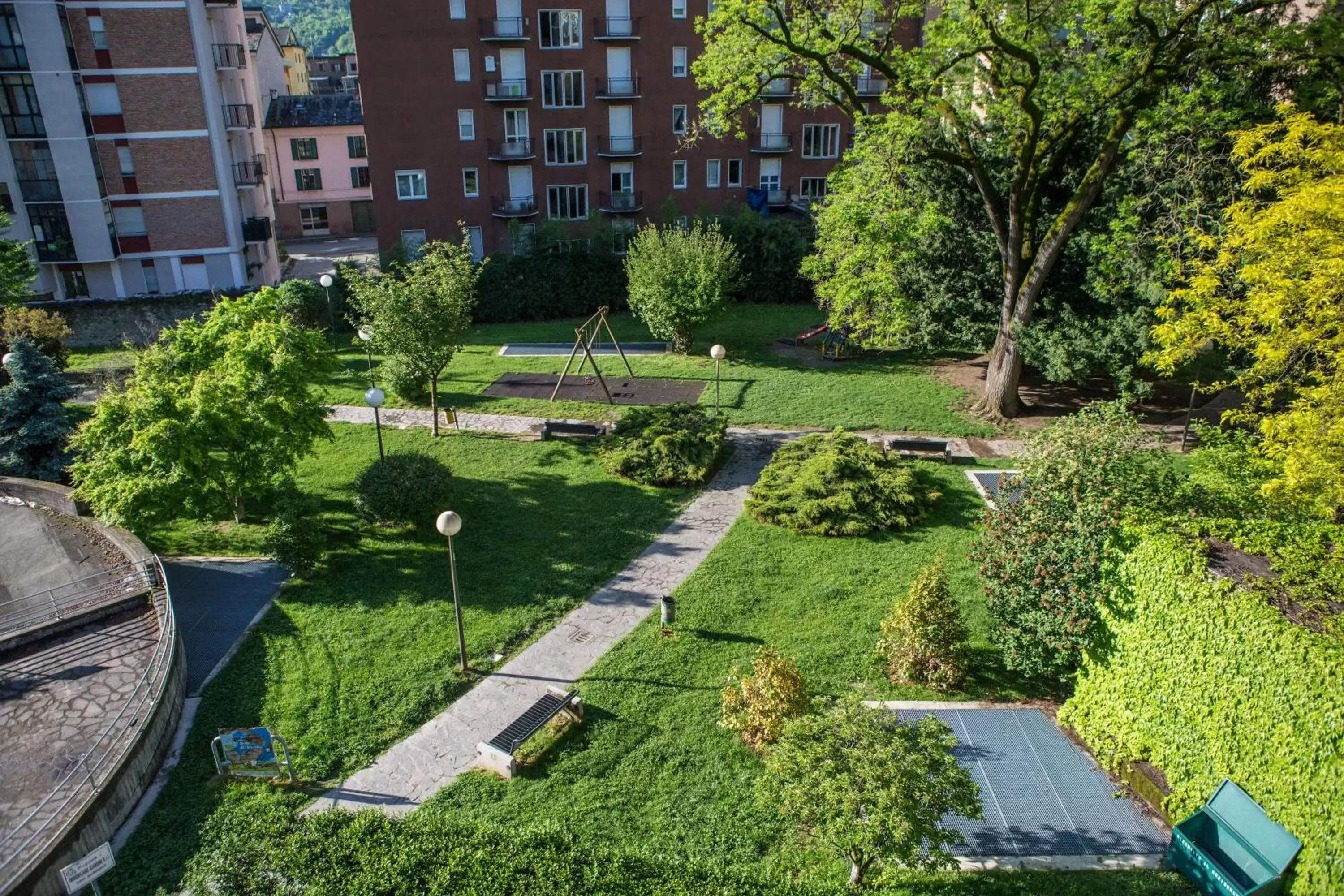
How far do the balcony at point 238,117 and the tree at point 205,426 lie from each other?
24.0 m

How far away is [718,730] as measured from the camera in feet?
39.9

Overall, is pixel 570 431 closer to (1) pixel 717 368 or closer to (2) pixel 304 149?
(1) pixel 717 368

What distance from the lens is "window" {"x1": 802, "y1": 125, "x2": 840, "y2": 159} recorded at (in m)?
45.1

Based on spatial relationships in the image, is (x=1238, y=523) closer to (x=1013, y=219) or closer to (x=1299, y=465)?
(x=1299, y=465)

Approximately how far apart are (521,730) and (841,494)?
881 cm

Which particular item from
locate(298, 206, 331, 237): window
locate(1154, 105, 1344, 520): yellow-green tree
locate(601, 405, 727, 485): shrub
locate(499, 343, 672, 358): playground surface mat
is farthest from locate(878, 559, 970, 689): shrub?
locate(298, 206, 331, 237): window

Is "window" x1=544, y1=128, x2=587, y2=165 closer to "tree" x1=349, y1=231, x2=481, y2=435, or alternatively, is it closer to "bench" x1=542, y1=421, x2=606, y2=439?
"tree" x1=349, y1=231, x2=481, y2=435

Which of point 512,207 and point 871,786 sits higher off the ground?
point 512,207

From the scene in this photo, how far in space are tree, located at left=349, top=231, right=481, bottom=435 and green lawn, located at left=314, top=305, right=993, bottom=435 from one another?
3814 mm

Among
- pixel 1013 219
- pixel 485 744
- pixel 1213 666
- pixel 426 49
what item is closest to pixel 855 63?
pixel 1013 219

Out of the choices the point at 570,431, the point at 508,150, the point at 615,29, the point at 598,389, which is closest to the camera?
the point at 570,431

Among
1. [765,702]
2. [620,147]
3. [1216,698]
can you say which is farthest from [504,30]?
[1216,698]

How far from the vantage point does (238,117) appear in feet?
128

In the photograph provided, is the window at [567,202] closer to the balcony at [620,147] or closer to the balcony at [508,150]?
the balcony at [620,147]
